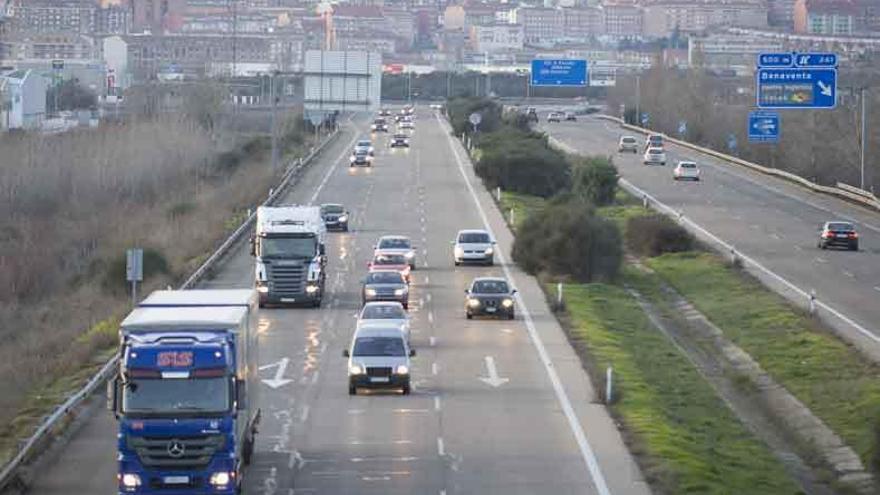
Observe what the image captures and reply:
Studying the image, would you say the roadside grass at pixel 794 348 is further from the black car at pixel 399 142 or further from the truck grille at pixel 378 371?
the black car at pixel 399 142

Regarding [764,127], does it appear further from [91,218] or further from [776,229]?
[91,218]

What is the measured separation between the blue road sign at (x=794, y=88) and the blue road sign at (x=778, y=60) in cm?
18

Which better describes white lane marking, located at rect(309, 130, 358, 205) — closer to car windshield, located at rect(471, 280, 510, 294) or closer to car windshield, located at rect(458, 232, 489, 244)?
car windshield, located at rect(458, 232, 489, 244)

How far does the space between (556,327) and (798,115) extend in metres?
71.6

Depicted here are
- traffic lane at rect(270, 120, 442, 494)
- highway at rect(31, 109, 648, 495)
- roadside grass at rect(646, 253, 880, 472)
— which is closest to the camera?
traffic lane at rect(270, 120, 442, 494)

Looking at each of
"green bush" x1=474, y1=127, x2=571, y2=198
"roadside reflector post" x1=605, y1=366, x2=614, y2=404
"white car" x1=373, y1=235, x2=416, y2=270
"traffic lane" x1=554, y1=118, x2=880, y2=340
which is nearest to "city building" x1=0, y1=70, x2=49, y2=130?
"green bush" x1=474, y1=127, x2=571, y2=198

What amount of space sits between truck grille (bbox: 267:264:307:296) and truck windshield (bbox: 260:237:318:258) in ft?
1.05

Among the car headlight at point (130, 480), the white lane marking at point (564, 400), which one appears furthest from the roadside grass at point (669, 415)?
the car headlight at point (130, 480)

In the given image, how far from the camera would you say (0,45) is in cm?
17200

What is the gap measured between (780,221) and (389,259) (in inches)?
1006

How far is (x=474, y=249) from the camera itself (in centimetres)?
5638

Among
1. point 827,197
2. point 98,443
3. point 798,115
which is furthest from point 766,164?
point 98,443

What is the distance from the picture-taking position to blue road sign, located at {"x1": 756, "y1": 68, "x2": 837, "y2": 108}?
65.5 m

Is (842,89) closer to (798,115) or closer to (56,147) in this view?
(798,115)
